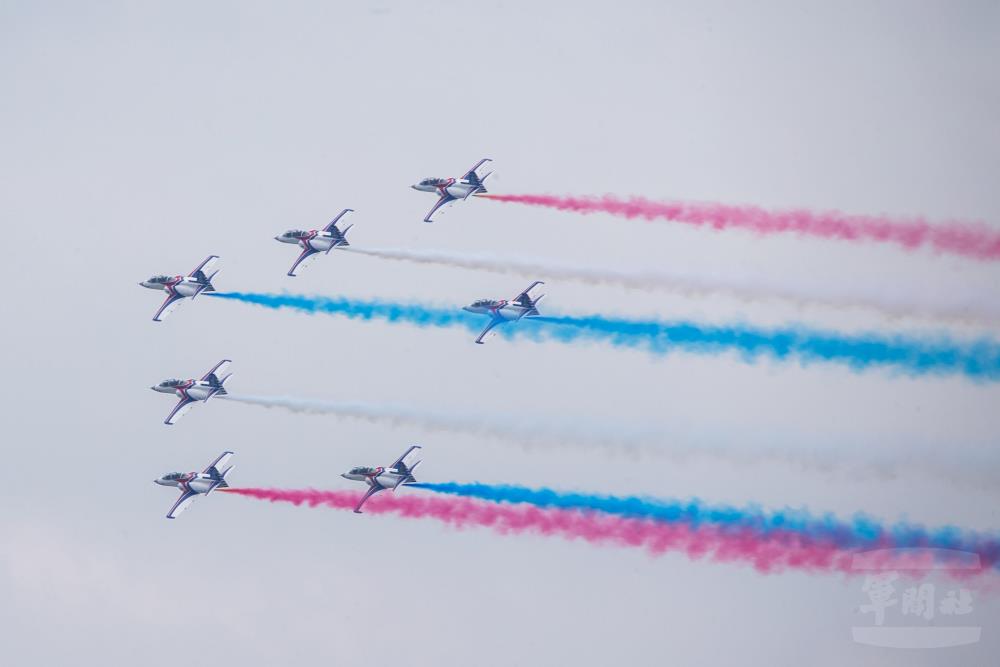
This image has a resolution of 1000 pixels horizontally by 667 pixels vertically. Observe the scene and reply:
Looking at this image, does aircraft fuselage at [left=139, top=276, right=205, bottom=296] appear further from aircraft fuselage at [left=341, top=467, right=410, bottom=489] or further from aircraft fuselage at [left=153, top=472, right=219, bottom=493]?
aircraft fuselage at [left=341, top=467, right=410, bottom=489]

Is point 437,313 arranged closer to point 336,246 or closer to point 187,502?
point 336,246

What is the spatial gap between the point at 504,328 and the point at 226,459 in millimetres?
14844

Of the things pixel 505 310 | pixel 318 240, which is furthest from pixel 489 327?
pixel 318 240

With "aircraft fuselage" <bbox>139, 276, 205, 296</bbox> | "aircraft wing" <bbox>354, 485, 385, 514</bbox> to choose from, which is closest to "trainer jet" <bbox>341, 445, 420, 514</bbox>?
"aircraft wing" <bbox>354, 485, 385, 514</bbox>

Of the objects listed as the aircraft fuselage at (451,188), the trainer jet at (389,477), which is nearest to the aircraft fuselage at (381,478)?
the trainer jet at (389,477)

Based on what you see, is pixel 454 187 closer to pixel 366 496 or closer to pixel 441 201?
pixel 441 201

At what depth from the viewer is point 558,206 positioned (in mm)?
102000

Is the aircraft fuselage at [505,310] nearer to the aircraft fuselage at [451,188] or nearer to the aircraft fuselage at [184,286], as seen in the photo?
Answer: the aircraft fuselage at [451,188]

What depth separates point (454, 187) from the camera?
104 meters

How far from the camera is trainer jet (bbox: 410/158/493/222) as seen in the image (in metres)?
103

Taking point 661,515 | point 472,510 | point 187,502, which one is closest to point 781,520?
point 661,515

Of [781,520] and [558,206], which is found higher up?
[558,206]

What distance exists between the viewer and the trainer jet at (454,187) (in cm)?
10338

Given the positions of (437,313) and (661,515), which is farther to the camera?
(437,313)
